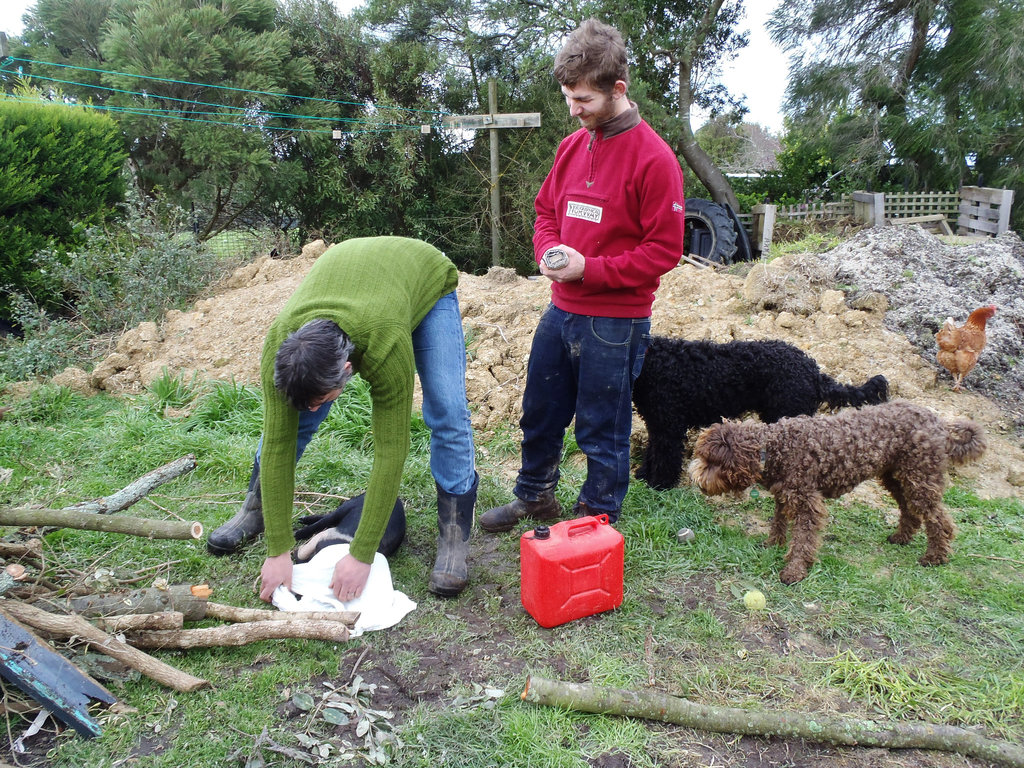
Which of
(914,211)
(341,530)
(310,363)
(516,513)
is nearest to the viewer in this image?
(310,363)

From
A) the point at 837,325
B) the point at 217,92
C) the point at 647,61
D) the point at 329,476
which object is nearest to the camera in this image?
the point at 329,476

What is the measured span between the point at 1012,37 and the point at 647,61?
587 centimetres

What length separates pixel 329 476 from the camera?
432 cm

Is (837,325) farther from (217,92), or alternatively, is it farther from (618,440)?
(217,92)

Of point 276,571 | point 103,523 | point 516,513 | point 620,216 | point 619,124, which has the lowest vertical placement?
point 516,513

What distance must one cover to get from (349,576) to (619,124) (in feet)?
7.45

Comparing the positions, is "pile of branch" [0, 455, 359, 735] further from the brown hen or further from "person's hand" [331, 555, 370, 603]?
the brown hen

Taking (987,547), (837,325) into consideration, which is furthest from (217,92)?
(987,547)

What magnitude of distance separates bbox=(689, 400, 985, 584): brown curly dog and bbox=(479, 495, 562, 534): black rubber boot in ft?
2.91

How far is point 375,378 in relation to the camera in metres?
2.41

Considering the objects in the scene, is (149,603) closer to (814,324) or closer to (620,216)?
(620,216)

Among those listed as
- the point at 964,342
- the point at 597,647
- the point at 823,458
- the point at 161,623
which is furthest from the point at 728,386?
the point at 161,623

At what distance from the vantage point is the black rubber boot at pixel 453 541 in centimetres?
311

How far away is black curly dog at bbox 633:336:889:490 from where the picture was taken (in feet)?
12.4
